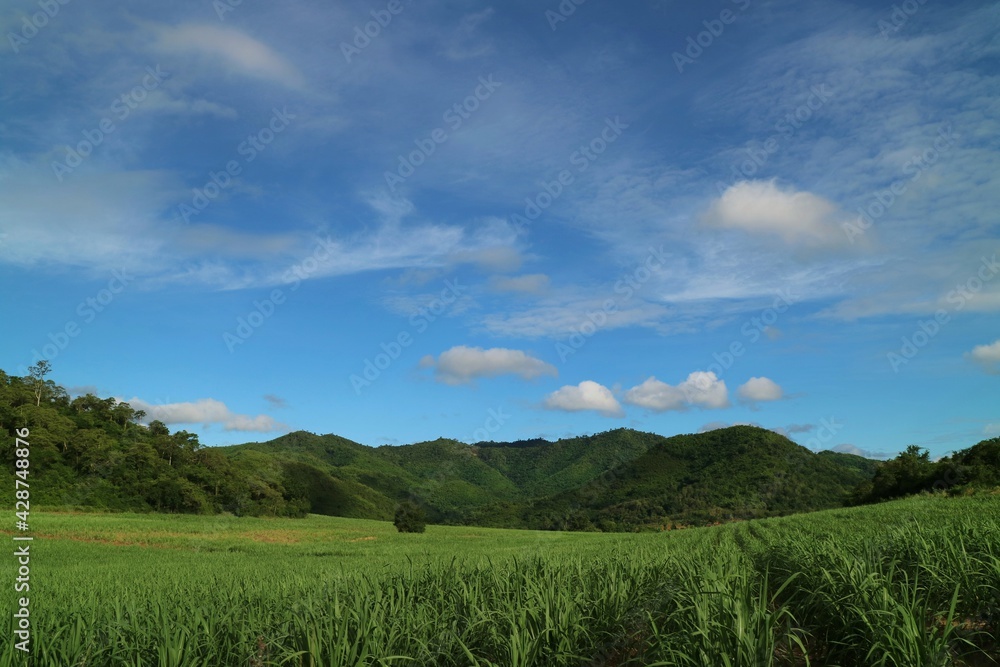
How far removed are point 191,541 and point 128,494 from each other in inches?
1672

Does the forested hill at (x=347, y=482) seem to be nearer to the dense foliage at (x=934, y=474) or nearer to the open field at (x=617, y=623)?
the dense foliage at (x=934, y=474)

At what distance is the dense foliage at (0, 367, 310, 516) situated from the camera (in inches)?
2665

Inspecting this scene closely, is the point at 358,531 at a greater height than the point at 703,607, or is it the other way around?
the point at 703,607

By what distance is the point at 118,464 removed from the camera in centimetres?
7325

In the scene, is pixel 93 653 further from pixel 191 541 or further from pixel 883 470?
pixel 883 470

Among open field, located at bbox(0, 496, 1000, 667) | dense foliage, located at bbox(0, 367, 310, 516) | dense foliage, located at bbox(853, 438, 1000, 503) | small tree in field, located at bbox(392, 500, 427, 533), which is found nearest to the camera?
open field, located at bbox(0, 496, 1000, 667)

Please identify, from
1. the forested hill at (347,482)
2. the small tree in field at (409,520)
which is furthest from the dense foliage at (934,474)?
the small tree in field at (409,520)

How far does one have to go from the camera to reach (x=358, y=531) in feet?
190

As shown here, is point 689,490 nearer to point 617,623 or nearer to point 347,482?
point 347,482

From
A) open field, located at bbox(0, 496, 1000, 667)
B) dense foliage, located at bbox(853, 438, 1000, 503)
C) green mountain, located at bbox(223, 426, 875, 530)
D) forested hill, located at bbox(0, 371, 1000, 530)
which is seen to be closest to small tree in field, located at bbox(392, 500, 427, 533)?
forested hill, located at bbox(0, 371, 1000, 530)

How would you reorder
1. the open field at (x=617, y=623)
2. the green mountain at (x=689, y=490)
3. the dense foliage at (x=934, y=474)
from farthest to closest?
the green mountain at (x=689, y=490) < the dense foliage at (x=934, y=474) < the open field at (x=617, y=623)

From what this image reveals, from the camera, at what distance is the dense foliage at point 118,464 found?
67688mm

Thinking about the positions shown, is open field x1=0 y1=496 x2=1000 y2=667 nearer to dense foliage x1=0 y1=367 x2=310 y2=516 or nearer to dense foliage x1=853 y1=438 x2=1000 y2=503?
dense foliage x1=853 y1=438 x2=1000 y2=503

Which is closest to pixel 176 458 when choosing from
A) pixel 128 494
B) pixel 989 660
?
pixel 128 494
